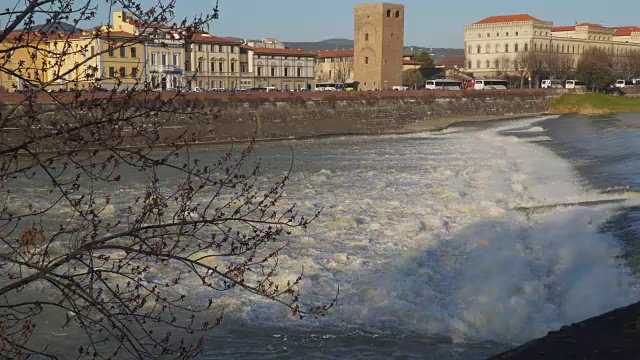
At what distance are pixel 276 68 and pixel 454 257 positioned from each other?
69834 millimetres

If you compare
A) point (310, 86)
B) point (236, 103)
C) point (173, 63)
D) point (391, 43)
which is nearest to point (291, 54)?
point (310, 86)

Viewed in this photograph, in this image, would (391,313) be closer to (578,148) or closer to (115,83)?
(115,83)

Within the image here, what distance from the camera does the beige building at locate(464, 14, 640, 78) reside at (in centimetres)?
10075

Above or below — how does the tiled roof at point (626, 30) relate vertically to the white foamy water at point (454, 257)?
above

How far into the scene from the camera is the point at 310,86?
8469 cm

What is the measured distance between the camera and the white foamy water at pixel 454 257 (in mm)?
9070

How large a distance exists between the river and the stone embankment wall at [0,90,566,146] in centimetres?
1594

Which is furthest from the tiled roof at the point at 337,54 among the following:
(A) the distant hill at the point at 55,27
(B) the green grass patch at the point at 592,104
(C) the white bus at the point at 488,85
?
(A) the distant hill at the point at 55,27

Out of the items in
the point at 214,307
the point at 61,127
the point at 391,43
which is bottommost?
the point at 214,307

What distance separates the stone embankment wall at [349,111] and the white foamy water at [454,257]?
16.4 metres

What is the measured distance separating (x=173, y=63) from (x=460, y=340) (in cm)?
5466

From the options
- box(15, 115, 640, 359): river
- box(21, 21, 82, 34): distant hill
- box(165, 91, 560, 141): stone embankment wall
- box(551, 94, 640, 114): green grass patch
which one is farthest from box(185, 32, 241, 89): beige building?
box(21, 21, 82, 34): distant hill

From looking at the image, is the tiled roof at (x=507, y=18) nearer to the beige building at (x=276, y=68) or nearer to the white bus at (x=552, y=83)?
the white bus at (x=552, y=83)

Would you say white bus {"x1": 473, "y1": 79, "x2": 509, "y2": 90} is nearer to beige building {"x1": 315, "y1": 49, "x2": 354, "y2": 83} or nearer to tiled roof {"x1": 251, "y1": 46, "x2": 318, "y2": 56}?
tiled roof {"x1": 251, "y1": 46, "x2": 318, "y2": 56}
